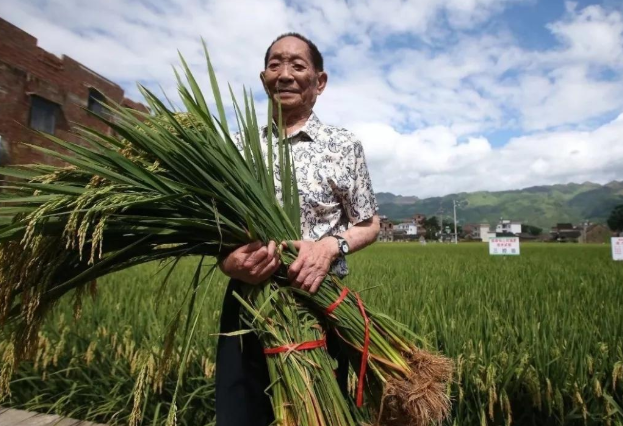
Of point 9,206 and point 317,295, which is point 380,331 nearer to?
point 317,295

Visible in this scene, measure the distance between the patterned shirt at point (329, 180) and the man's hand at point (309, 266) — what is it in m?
0.13

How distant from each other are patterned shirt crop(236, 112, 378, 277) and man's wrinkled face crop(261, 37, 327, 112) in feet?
0.28

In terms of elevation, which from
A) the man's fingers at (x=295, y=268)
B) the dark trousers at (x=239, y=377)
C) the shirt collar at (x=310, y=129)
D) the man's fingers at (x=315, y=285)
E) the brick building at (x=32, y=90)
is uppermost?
the brick building at (x=32, y=90)

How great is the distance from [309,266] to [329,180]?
30 cm

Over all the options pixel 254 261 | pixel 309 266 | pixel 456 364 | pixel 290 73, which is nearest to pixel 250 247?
pixel 254 261

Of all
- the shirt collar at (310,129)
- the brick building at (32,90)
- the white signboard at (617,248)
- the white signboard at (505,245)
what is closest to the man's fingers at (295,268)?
the shirt collar at (310,129)

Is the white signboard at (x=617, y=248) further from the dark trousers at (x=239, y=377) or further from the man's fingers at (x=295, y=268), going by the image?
the man's fingers at (x=295, y=268)

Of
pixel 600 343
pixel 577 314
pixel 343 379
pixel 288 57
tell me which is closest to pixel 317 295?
pixel 343 379

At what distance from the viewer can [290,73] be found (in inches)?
48.4

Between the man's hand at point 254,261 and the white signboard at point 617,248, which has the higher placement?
the man's hand at point 254,261

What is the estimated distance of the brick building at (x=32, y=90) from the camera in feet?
38.3

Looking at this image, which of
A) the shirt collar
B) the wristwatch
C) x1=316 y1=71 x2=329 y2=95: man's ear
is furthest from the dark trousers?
x1=316 y1=71 x2=329 y2=95: man's ear

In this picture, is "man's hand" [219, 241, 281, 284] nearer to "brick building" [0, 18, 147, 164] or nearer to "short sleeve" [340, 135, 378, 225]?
"short sleeve" [340, 135, 378, 225]

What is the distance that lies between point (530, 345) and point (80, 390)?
238cm
